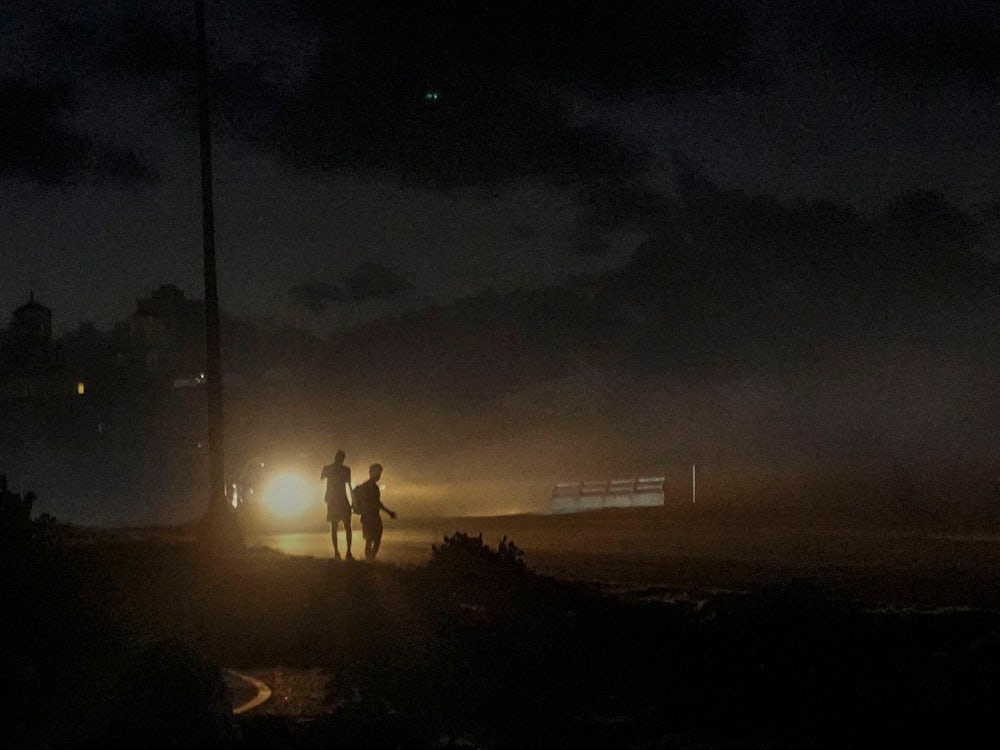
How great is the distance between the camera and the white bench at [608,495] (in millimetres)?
34219

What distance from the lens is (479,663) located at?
11.5 m

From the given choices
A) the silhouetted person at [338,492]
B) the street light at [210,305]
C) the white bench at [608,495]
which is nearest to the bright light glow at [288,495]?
the white bench at [608,495]

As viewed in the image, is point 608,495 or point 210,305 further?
point 608,495

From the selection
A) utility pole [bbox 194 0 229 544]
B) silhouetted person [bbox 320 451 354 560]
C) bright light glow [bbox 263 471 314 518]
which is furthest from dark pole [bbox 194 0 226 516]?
bright light glow [bbox 263 471 314 518]

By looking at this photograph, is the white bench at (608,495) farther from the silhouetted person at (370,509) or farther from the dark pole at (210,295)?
the dark pole at (210,295)

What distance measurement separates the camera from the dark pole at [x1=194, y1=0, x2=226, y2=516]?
19188mm

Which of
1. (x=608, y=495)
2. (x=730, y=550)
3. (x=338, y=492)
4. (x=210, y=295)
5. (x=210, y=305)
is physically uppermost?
(x=210, y=295)

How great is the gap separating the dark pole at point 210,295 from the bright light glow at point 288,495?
54.1 ft

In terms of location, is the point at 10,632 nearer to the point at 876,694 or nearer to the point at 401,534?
the point at 876,694

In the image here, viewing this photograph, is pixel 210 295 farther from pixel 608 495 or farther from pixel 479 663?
pixel 608 495

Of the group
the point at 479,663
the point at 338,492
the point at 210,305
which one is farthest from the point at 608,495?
the point at 479,663

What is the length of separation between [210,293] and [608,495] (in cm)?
1804

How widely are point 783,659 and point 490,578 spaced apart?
10.9 feet

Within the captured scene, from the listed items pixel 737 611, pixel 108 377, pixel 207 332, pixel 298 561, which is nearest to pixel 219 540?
pixel 298 561
